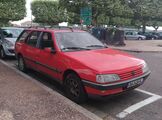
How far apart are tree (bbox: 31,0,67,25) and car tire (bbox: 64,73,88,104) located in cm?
3567

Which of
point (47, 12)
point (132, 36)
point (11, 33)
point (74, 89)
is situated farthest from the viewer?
point (47, 12)

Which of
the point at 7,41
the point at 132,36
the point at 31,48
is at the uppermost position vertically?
the point at 31,48

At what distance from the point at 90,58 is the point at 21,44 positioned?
3.56 meters

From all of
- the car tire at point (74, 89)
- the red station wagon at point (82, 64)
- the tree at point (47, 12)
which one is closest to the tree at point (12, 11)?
the tree at point (47, 12)

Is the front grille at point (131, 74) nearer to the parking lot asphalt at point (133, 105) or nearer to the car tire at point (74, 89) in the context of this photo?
the parking lot asphalt at point (133, 105)

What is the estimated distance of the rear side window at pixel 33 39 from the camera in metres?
7.40

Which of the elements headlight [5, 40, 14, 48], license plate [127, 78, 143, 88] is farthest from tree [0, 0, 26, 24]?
license plate [127, 78, 143, 88]

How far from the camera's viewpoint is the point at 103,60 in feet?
17.9

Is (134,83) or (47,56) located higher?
(47,56)

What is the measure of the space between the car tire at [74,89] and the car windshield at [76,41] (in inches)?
32.6

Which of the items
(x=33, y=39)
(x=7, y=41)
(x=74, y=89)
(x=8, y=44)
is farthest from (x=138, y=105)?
(x=7, y=41)

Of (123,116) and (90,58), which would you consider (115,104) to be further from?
(90,58)

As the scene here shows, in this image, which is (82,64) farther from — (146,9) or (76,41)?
(146,9)

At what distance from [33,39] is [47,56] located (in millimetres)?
1340
